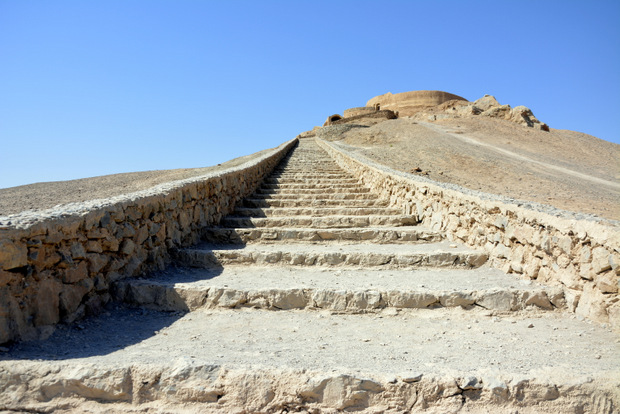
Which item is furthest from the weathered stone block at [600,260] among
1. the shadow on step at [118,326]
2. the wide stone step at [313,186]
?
the wide stone step at [313,186]

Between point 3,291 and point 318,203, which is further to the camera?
point 318,203

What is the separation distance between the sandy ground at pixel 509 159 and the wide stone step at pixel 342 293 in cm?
579

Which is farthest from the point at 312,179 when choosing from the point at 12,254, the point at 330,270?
the point at 12,254

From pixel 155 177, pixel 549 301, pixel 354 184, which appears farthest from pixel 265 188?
pixel 549 301

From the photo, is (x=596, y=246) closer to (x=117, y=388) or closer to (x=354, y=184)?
(x=117, y=388)

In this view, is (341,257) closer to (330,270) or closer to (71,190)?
(330,270)

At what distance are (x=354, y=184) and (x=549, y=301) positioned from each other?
609cm

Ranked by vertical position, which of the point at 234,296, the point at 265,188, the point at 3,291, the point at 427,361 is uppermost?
the point at 265,188

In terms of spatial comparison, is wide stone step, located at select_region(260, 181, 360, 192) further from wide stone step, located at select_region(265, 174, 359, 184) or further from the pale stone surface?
the pale stone surface

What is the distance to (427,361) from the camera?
2.77m

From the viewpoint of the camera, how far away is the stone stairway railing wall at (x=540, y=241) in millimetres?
3123

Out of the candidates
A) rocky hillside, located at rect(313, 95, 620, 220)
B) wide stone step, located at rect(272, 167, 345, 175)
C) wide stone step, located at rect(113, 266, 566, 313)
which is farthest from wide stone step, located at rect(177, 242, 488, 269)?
wide stone step, located at rect(272, 167, 345, 175)

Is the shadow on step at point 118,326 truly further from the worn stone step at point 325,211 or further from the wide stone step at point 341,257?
the worn stone step at point 325,211

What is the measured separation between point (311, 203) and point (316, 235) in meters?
1.88
